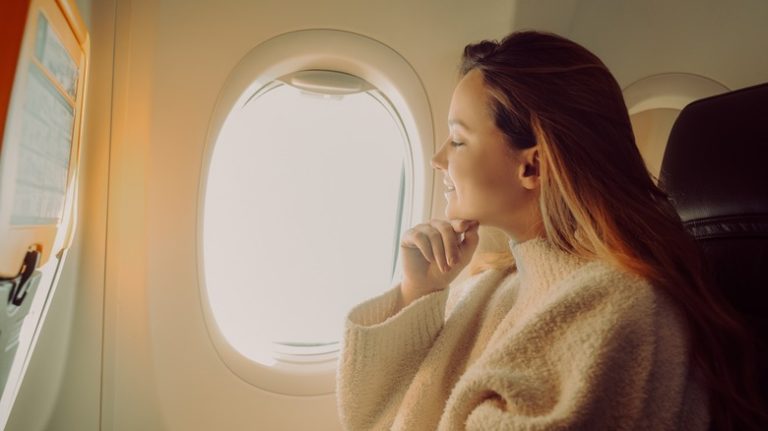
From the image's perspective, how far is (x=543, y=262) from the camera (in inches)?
36.1

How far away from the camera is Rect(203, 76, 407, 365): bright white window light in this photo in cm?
143

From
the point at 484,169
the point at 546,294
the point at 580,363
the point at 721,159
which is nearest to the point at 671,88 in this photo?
the point at 721,159

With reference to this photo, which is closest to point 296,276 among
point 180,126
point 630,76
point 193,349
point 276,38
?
point 193,349

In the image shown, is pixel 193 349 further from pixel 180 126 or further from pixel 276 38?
pixel 276 38

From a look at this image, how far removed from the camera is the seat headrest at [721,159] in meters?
0.79

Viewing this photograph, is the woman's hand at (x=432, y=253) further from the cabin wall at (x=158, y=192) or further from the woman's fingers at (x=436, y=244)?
the cabin wall at (x=158, y=192)

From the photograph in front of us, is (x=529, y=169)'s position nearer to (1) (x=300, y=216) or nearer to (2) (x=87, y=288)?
(1) (x=300, y=216)

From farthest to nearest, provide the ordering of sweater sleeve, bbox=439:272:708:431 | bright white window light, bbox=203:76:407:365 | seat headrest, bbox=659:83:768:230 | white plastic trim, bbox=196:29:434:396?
1. bright white window light, bbox=203:76:407:365
2. white plastic trim, bbox=196:29:434:396
3. seat headrest, bbox=659:83:768:230
4. sweater sleeve, bbox=439:272:708:431

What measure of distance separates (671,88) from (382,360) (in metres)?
1.19

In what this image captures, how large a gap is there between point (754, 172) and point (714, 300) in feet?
0.68

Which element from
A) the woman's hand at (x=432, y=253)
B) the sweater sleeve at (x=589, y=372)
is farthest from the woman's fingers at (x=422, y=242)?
the sweater sleeve at (x=589, y=372)

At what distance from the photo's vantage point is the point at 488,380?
0.73m

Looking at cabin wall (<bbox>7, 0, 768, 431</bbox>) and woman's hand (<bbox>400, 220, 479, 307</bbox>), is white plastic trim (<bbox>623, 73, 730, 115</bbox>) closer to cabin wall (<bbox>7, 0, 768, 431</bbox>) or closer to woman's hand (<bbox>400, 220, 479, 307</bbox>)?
cabin wall (<bbox>7, 0, 768, 431</bbox>)

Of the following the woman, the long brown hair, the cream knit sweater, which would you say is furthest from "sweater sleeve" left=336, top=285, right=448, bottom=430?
the long brown hair
